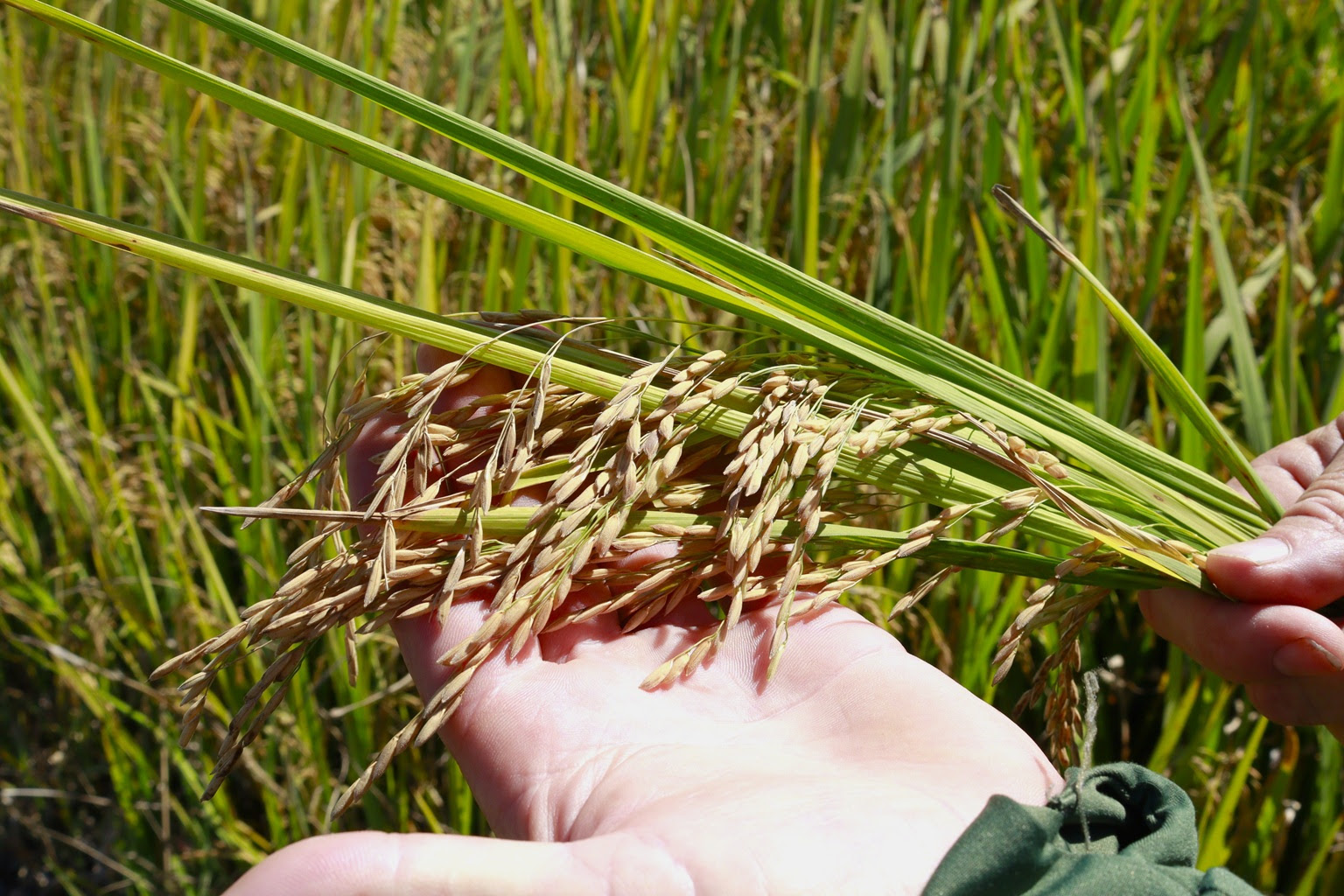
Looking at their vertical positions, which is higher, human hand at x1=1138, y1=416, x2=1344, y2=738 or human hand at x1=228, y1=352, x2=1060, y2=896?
human hand at x1=1138, y1=416, x2=1344, y2=738

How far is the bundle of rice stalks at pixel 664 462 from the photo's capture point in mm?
1083

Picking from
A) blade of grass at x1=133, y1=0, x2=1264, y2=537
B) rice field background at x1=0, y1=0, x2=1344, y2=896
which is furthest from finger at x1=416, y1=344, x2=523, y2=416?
rice field background at x1=0, y1=0, x2=1344, y2=896

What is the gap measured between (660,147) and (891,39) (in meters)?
0.60

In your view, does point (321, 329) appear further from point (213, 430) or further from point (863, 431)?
point (863, 431)

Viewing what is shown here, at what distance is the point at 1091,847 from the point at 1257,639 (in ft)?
1.35

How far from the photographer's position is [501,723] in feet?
3.89

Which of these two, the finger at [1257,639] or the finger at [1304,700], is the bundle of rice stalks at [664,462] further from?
the finger at [1304,700]

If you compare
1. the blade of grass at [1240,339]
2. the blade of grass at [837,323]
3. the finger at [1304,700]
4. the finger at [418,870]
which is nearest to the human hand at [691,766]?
the finger at [418,870]

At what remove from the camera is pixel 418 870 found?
2.91 feet

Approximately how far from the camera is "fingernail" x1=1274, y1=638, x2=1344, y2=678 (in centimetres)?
124

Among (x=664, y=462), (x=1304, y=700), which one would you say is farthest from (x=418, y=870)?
(x=1304, y=700)

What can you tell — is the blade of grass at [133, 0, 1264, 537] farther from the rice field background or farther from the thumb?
the rice field background

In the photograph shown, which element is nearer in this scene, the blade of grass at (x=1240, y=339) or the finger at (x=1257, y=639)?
the finger at (x=1257, y=639)

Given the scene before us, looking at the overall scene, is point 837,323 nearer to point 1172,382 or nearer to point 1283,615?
point 1172,382
